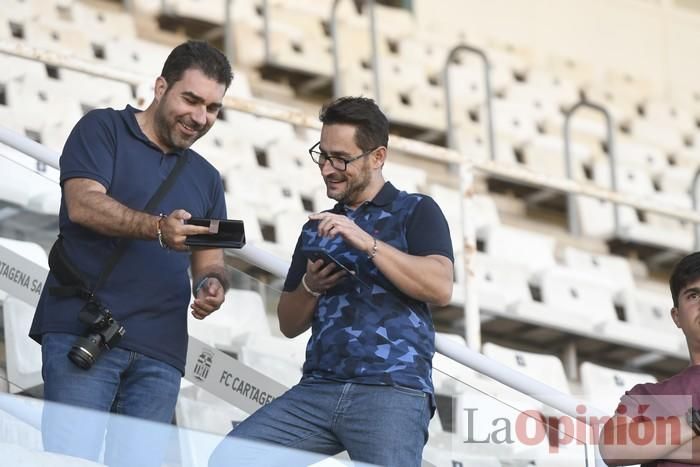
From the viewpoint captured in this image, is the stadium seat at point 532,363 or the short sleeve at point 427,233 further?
the stadium seat at point 532,363

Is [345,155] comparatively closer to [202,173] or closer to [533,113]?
[202,173]

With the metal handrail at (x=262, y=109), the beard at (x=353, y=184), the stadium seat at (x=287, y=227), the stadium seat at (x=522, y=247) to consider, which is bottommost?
the beard at (x=353, y=184)

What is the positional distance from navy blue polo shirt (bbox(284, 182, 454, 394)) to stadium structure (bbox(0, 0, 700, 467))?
0.59ft

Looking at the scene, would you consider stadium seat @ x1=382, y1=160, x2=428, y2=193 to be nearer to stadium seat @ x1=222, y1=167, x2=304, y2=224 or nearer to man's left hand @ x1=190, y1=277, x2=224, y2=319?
stadium seat @ x1=222, y1=167, x2=304, y2=224

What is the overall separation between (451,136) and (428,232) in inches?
180

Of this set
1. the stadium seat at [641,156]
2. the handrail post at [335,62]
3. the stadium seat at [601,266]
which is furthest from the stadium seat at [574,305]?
the stadium seat at [641,156]

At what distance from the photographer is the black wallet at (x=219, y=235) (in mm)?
2674

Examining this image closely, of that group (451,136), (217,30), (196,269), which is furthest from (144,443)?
(217,30)

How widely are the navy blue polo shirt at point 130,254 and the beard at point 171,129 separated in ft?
0.08

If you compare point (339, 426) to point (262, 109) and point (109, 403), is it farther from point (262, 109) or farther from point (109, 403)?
point (262, 109)

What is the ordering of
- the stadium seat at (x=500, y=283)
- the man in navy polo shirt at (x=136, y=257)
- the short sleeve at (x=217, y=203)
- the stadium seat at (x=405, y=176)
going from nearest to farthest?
the man in navy polo shirt at (x=136, y=257), the short sleeve at (x=217, y=203), the stadium seat at (x=500, y=283), the stadium seat at (x=405, y=176)

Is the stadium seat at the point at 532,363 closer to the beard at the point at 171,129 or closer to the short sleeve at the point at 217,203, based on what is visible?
the short sleeve at the point at 217,203

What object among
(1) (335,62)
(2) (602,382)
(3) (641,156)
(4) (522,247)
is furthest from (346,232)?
(3) (641,156)

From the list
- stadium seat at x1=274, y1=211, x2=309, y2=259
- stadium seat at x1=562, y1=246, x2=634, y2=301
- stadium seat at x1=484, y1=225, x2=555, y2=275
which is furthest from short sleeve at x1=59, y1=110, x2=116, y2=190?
stadium seat at x1=562, y1=246, x2=634, y2=301
